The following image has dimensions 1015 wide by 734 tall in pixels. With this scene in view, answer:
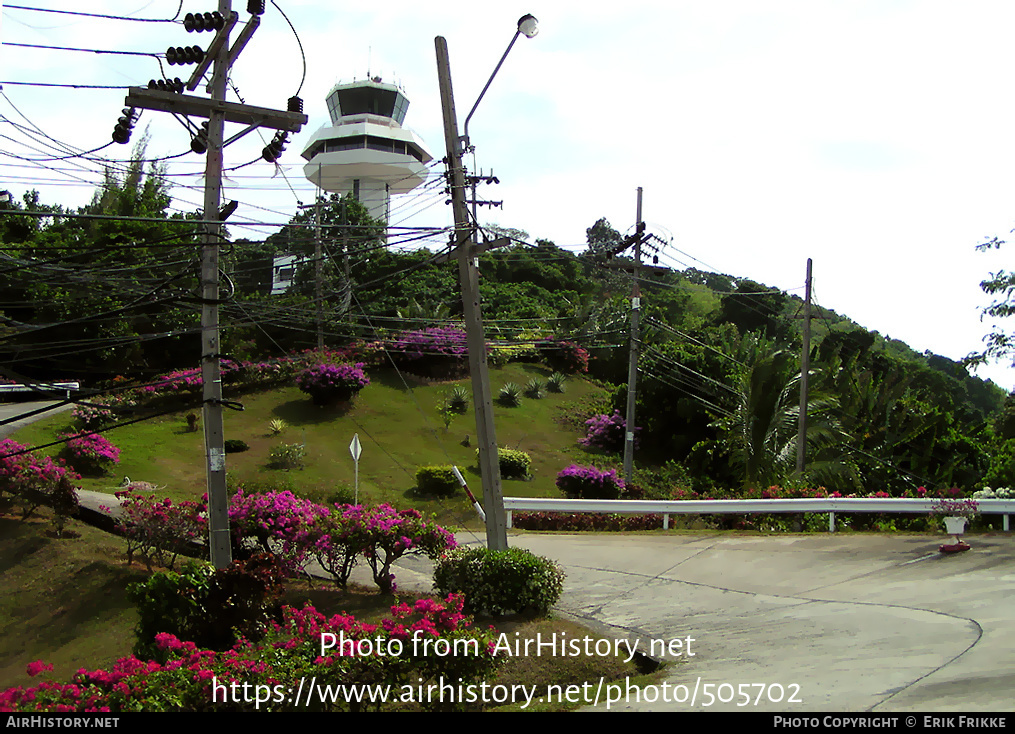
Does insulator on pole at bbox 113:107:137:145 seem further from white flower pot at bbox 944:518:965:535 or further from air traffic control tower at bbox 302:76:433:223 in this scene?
air traffic control tower at bbox 302:76:433:223

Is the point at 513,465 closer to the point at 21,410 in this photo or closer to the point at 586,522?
the point at 586,522

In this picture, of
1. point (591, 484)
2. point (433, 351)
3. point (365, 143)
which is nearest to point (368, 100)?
point (365, 143)

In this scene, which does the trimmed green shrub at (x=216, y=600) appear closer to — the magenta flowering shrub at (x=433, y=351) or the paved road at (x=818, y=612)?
the paved road at (x=818, y=612)

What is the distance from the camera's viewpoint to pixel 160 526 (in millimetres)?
13375

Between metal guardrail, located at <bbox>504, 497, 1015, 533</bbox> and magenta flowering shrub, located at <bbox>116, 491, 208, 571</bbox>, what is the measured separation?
25.2ft

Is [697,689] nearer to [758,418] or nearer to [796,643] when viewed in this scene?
[796,643]

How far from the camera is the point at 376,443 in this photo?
29.0 m

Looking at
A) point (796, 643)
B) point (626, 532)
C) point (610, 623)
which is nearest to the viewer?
point (796, 643)

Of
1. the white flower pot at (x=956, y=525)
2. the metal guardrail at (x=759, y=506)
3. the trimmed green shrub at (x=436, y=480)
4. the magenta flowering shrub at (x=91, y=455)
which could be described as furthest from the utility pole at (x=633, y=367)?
the magenta flowering shrub at (x=91, y=455)

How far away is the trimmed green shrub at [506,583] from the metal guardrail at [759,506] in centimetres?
779

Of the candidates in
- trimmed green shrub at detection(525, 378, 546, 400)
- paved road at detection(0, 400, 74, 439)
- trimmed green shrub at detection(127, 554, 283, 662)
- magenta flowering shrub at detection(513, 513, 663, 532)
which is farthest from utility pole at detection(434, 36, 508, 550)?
trimmed green shrub at detection(525, 378, 546, 400)

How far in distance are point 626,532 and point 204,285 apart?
11691 millimetres

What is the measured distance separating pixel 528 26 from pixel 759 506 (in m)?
11.9

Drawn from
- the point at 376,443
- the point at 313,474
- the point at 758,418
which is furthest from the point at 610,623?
the point at 376,443
